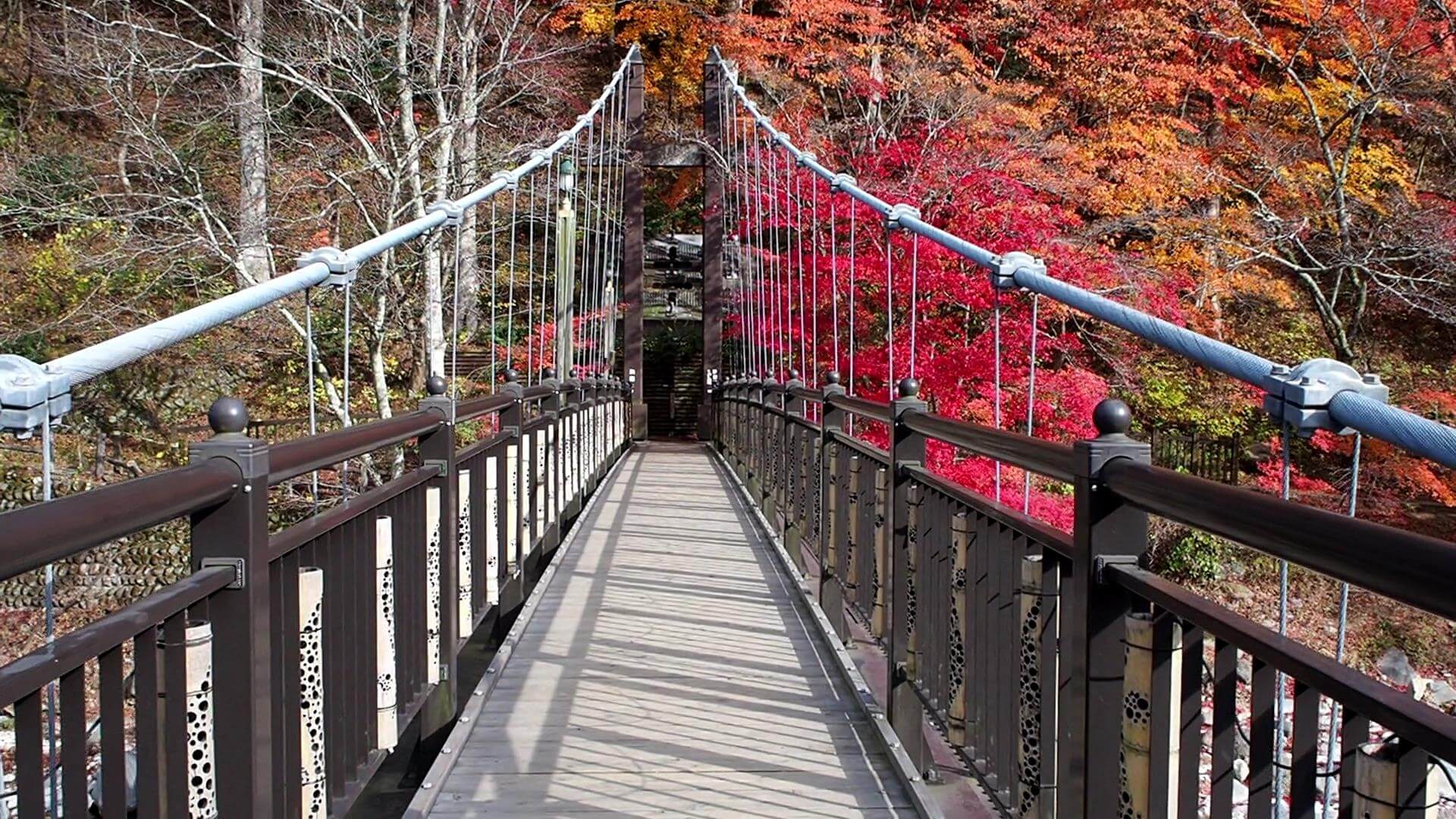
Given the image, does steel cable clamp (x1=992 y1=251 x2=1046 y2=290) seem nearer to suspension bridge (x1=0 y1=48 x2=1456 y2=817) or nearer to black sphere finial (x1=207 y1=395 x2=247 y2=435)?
suspension bridge (x1=0 y1=48 x2=1456 y2=817)

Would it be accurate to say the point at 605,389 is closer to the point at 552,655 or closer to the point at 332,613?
the point at 552,655

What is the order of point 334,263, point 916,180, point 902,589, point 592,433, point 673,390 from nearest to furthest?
1. point 334,263
2. point 902,589
3. point 592,433
4. point 916,180
5. point 673,390

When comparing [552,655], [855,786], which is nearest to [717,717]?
[855,786]

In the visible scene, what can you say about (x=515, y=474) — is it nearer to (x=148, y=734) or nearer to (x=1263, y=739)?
(x=148, y=734)

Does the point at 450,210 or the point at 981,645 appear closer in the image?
the point at 981,645

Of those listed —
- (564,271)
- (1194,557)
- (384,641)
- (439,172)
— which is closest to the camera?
(384,641)

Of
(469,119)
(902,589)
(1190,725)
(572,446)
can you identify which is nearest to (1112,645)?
(1190,725)

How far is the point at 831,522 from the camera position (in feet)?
12.7

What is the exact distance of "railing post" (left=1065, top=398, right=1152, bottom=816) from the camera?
1370mm

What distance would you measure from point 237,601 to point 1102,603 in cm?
103

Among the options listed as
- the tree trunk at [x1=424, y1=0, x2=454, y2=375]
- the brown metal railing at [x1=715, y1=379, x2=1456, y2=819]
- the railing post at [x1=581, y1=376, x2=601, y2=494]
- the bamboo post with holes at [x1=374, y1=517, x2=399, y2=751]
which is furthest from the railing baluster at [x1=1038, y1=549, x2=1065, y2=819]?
the tree trunk at [x1=424, y1=0, x2=454, y2=375]

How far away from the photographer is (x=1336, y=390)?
1.15 metres

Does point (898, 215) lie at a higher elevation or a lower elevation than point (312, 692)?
higher

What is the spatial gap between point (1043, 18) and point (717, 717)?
39.3 feet
